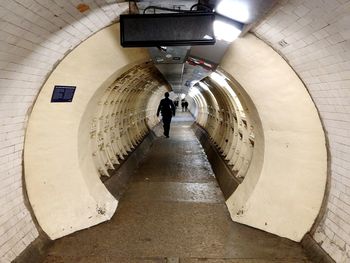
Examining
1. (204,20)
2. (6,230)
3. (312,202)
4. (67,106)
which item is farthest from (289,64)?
(6,230)

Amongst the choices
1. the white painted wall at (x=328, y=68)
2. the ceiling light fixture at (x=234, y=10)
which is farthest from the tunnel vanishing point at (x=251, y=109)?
the ceiling light fixture at (x=234, y=10)

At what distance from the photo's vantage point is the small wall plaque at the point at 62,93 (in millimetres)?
4305

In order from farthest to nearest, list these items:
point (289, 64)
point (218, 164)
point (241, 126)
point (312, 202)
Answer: point (218, 164) < point (241, 126) < point (312, 202) < point (289, 64)

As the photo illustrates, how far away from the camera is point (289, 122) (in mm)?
4340

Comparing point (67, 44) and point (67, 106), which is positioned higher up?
point (67, 44)

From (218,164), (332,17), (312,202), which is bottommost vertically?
(218,164)

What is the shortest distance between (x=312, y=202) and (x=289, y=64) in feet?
6.33

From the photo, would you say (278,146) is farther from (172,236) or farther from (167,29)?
(167,29)

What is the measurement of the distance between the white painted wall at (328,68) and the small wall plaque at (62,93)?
107 inches

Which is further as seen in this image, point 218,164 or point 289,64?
point 218,164

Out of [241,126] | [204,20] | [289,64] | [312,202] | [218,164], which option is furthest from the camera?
[218,164]

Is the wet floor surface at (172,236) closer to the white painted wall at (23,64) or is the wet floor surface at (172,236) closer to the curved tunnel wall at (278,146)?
the curved tunnel wall at (278,146)

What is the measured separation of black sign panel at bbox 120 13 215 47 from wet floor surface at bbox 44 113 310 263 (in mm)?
2837

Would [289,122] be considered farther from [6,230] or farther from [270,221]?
[6,230]
